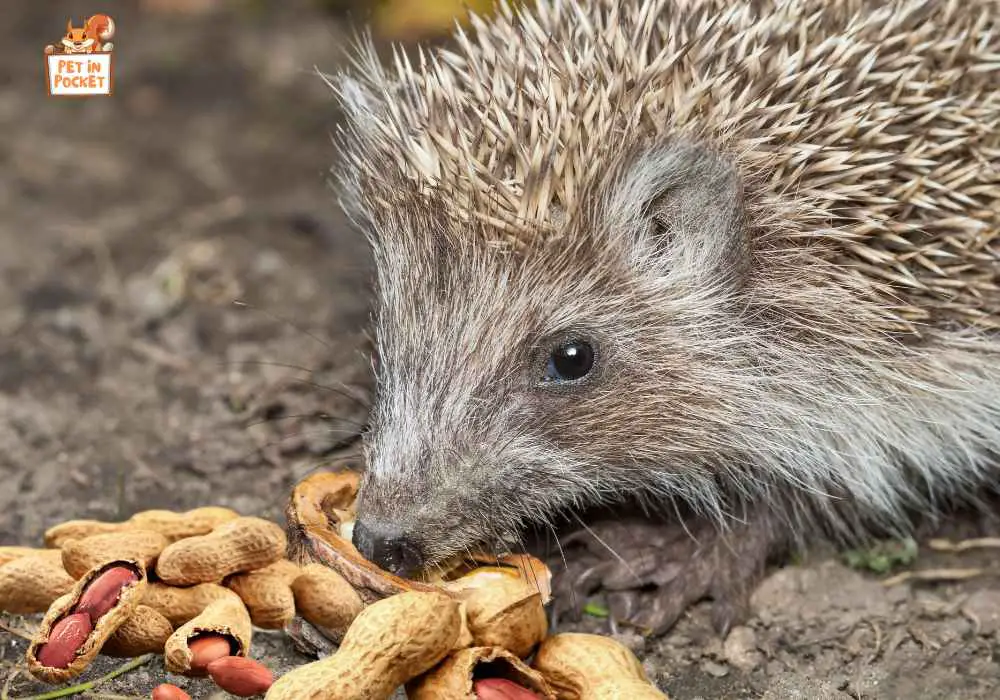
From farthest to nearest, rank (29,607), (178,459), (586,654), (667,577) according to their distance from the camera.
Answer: (178,459)
(667,577)
(29,607)
(586,654)

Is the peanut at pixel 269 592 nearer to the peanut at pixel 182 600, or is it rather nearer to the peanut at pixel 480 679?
the peanut at pixel 182 600

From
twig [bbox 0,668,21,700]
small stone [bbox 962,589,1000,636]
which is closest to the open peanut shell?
twig [bbox 0,668,21,700]

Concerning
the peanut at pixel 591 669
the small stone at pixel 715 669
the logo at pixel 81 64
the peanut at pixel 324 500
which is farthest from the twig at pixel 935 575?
the logo at pixel 81 64

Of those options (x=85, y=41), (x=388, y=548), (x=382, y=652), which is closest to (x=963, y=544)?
(x=388, y=548)

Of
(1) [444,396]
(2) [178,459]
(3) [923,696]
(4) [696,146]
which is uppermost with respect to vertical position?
(4) [696,146]

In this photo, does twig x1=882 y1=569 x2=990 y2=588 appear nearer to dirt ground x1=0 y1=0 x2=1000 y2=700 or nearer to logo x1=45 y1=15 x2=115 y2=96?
dirt ground x1=0 y1=0 x2=1000 y2=700

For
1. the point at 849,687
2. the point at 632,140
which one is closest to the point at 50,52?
the point at 632,140

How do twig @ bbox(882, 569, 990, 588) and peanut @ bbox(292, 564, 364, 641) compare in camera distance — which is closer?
peanut @ bbox(292, 564, 364, 641)

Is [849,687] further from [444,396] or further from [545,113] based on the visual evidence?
[545,113]
